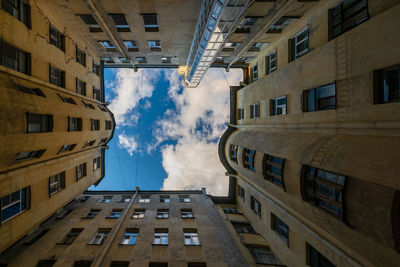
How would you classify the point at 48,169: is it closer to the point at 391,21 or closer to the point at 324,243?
the point at 324,243

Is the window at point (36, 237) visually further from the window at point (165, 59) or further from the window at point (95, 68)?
the window at point (165, 59)

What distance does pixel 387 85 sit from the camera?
752cm

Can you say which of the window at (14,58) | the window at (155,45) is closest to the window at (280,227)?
the window at (155,45)

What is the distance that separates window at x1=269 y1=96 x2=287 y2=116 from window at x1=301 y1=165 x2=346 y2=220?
649cm

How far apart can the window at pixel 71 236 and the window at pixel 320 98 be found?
21.5m

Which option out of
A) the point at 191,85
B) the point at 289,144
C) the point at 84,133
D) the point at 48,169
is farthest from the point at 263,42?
the point at 48,169

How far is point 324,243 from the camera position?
11.4m

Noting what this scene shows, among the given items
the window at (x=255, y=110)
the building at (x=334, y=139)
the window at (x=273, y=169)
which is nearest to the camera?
the building at (x=334, y=139)

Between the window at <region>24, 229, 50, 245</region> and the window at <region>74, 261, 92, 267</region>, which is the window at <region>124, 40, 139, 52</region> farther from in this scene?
the window at <region>74, 261, 92, 267</region>

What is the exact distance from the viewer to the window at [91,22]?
52.2ft

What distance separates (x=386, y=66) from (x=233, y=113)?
1905cm

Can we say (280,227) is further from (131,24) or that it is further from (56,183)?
(131,24)

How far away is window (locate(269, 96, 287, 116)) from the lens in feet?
49.7

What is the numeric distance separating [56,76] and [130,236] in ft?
49.6
